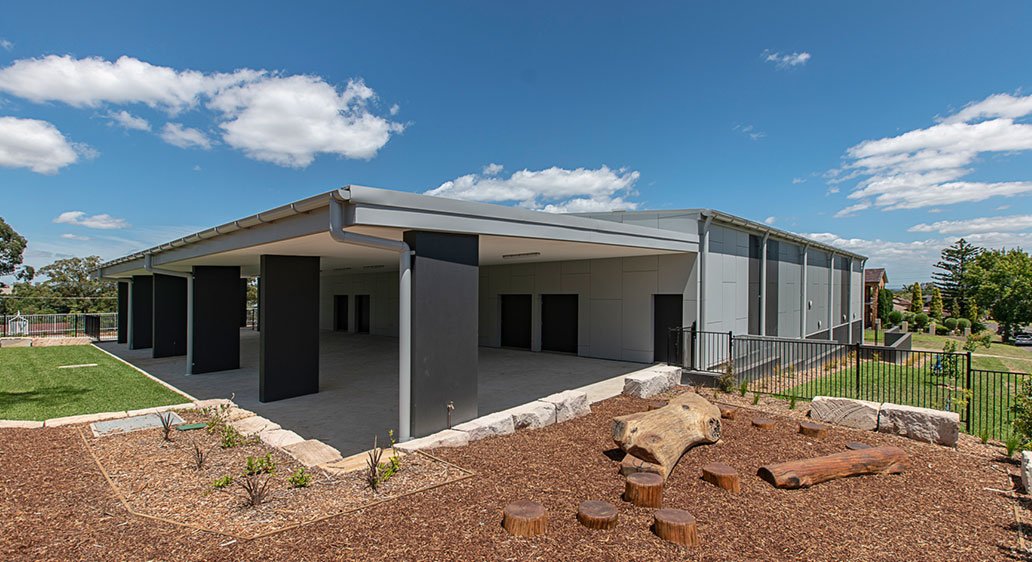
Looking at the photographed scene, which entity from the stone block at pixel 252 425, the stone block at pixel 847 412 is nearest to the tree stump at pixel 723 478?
the stone block at pixel 847 412

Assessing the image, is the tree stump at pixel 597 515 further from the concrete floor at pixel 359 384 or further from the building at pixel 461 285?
the concrete floor at pixel 359 384

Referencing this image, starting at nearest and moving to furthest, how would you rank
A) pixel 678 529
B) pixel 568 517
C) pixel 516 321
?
pixel 678 529, pixel 568 517, pixel 516 321

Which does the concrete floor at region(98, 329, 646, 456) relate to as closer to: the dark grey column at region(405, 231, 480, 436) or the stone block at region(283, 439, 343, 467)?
the stone block at region(283, 439, 343, 467)

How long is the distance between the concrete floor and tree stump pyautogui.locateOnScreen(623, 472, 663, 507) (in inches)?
139

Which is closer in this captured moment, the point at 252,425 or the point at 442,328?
the point at 442,328

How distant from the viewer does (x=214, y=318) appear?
11.9m

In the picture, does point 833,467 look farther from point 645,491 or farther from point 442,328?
point 442,328

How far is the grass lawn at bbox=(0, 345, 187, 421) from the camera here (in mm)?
8102

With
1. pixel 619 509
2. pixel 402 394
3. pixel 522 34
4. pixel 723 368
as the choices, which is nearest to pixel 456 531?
pixel 619 509

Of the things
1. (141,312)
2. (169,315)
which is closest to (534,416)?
(169,315)

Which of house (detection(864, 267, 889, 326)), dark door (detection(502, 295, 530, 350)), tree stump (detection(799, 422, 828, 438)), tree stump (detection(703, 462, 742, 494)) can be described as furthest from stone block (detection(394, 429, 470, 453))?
house (detection(864, 267, 889, 326))

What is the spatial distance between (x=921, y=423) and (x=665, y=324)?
6050mm

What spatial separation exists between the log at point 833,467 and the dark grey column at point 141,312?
19833 millimetres

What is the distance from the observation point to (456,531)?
3.71 m
